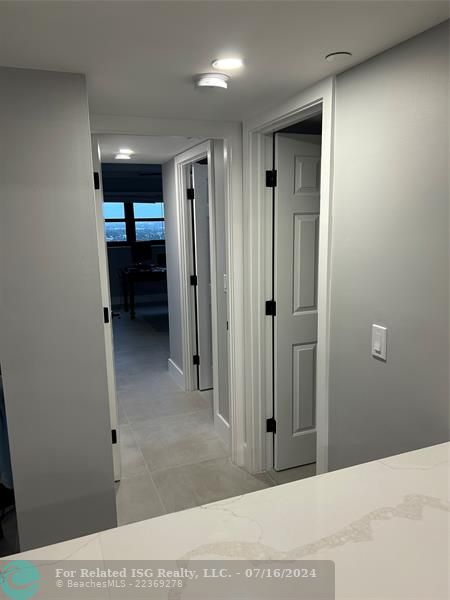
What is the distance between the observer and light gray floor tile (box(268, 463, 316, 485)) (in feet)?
9.55

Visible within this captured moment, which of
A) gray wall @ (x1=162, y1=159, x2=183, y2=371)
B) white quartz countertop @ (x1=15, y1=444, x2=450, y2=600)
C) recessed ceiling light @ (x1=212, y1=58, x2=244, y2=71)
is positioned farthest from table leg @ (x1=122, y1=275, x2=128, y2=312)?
white quartz countertop @ (x1=15, y1=444, x2=450, y2=600)

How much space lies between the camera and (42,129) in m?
1.77

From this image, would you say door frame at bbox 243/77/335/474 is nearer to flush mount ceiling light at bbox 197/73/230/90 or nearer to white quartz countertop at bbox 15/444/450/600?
flush mount ceiling light at bbox 197/73/230/90

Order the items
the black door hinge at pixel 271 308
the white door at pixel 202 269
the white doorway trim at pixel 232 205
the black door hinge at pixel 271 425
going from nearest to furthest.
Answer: the white doorway trim at pixel 232 205 → the black door hinge at pixel 271 308 → the black door hinge at pixel 271 425 → the white door at pixel 202 269

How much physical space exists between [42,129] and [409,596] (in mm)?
1866

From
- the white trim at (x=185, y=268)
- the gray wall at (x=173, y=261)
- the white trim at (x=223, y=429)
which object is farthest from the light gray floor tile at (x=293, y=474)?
the gray wall at (x=173, y=261)

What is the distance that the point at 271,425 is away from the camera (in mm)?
2986

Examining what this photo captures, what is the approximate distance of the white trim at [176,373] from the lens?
14.6 feet

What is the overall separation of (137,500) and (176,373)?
1966 mm

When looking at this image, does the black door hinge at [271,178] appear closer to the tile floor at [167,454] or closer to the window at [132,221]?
the tile floor at [167,454]

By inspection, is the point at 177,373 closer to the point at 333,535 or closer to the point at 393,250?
the point at 393,250

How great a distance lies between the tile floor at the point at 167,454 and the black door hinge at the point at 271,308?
1068 mm

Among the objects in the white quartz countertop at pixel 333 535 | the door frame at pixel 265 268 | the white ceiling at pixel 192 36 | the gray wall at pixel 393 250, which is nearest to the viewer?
the white quartz countertop at pixel 333 535

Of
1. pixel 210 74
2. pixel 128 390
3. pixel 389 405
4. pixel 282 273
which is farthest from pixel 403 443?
pixel 128 390
